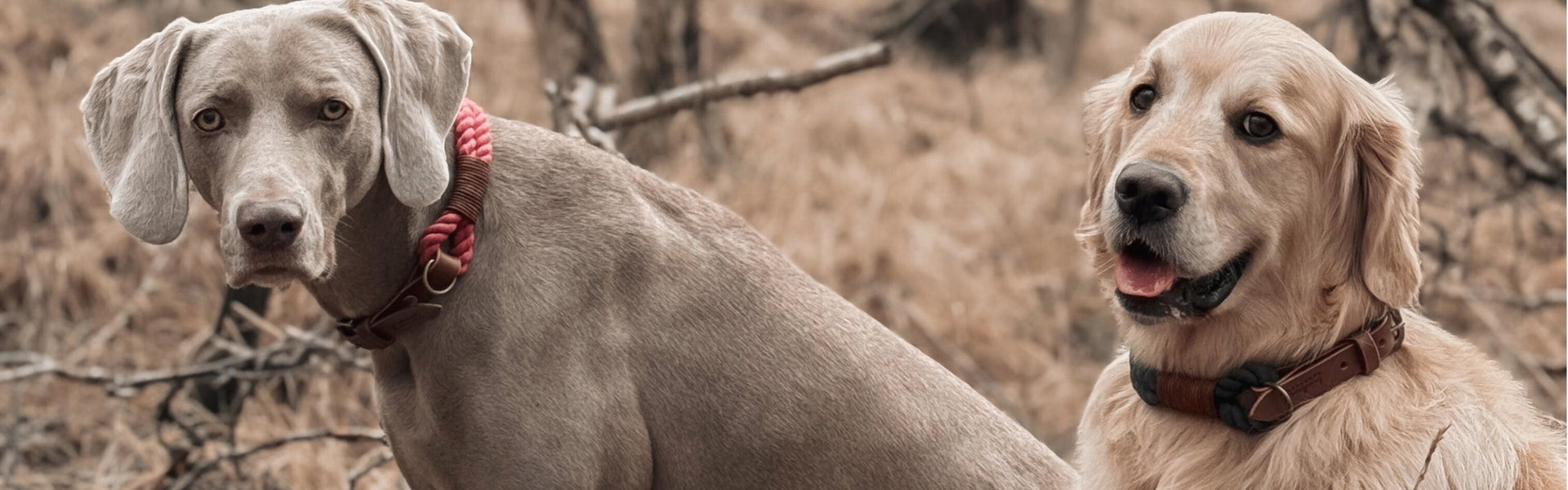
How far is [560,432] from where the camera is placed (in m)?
2.89

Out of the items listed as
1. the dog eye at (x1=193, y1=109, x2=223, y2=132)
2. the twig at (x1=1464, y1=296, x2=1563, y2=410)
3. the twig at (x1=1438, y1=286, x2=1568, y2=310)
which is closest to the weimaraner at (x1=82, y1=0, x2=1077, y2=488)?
the dog eye at (x1=193, y1=109, x2=223, y2=132)

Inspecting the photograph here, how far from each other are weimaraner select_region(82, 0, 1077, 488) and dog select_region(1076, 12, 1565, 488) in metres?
0.61

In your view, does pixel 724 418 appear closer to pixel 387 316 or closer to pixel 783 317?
pixel 783 317

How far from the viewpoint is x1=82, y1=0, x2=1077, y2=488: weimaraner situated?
2633 mm

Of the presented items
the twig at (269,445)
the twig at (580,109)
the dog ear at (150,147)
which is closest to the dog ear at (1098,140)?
the twig at (580,109)

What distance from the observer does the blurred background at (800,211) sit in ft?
17.1

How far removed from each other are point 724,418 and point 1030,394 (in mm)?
4712

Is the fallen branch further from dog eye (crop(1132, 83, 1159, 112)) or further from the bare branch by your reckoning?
the bare branch

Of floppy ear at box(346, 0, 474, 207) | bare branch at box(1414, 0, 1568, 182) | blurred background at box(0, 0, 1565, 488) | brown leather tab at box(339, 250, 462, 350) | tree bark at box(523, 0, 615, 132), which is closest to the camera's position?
floppy ear at box(346, 0, 474, 207)

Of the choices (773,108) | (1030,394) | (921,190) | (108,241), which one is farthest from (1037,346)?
(108,241)

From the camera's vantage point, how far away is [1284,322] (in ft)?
9.00

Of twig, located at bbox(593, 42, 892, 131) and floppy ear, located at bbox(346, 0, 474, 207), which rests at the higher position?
floppy ear, located at bbox(346, 0, 474, 207)

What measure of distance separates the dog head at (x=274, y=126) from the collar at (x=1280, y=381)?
134 cm

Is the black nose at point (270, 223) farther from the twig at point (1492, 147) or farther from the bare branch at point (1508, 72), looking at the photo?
the twig at point (1492, 147)
